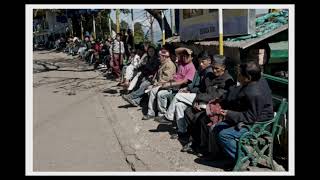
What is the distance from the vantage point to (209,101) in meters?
5.86

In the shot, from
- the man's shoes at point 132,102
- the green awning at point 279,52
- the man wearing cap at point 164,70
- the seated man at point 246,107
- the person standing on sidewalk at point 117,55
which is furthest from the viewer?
the person standing on sidewalk at point 117,55

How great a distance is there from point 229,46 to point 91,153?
9.62 feet

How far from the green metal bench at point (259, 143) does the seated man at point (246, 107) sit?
62 mm

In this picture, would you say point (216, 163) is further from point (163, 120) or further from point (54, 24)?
point (54, 24)

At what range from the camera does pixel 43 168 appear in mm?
5680

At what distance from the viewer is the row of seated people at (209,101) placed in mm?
4918

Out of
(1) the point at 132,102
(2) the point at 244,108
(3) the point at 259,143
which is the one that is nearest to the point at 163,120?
(1) the point at 132,102

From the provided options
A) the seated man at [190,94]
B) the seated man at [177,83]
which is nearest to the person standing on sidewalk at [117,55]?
the seated man at [177,83]

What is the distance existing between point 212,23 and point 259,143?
5.06 meters

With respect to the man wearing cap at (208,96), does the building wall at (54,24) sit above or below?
above

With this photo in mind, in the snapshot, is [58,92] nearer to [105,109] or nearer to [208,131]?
[105,109]

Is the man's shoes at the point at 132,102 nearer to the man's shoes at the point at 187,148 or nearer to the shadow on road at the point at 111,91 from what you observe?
the shadow on road at the point at 111,91

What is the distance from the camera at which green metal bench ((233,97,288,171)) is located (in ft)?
16.0

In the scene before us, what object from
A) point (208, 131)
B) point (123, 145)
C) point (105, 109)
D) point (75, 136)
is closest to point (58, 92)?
point (105, 109)
